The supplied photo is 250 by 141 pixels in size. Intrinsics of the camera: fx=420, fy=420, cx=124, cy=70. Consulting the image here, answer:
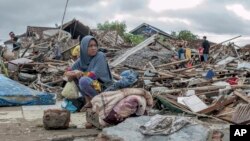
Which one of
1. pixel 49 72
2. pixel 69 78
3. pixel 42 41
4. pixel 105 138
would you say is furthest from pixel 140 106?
pixel 42 41

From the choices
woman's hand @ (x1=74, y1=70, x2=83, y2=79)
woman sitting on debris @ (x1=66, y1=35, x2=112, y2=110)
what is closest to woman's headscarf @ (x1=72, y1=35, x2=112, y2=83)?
woman sitting on debris @ (x1=66, y1=35, x2=112, y2=110)

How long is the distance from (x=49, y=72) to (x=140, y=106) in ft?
30.1

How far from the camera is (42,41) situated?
2312cm

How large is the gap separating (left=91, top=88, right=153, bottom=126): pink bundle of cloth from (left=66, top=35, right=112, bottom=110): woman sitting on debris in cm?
70

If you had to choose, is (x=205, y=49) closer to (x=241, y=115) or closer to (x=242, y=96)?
(x=242, y=96)

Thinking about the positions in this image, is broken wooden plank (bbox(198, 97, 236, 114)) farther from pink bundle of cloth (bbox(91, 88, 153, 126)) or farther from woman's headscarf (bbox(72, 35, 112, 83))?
woman's headscarf (bbox(72, 35, 112, 83))

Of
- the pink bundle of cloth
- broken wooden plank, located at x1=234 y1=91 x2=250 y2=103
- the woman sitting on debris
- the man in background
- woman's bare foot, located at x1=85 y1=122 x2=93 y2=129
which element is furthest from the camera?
the man in background

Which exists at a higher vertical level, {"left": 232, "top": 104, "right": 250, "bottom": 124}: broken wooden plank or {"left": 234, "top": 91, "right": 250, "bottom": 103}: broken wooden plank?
{"left": 234, "top": 91, "right": 250, "bottom": 103}: broken wooden plank

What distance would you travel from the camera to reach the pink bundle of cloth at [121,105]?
16.9 feet

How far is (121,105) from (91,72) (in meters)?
1.20

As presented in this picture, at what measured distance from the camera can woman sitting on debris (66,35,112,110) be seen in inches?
241

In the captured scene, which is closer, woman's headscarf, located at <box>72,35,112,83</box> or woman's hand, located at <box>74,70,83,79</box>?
woman's headscarf, located at <box>72,35,112,83</box>

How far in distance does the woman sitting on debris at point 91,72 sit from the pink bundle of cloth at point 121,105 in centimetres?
70

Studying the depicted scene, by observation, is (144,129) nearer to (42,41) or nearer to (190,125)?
(190,125)
